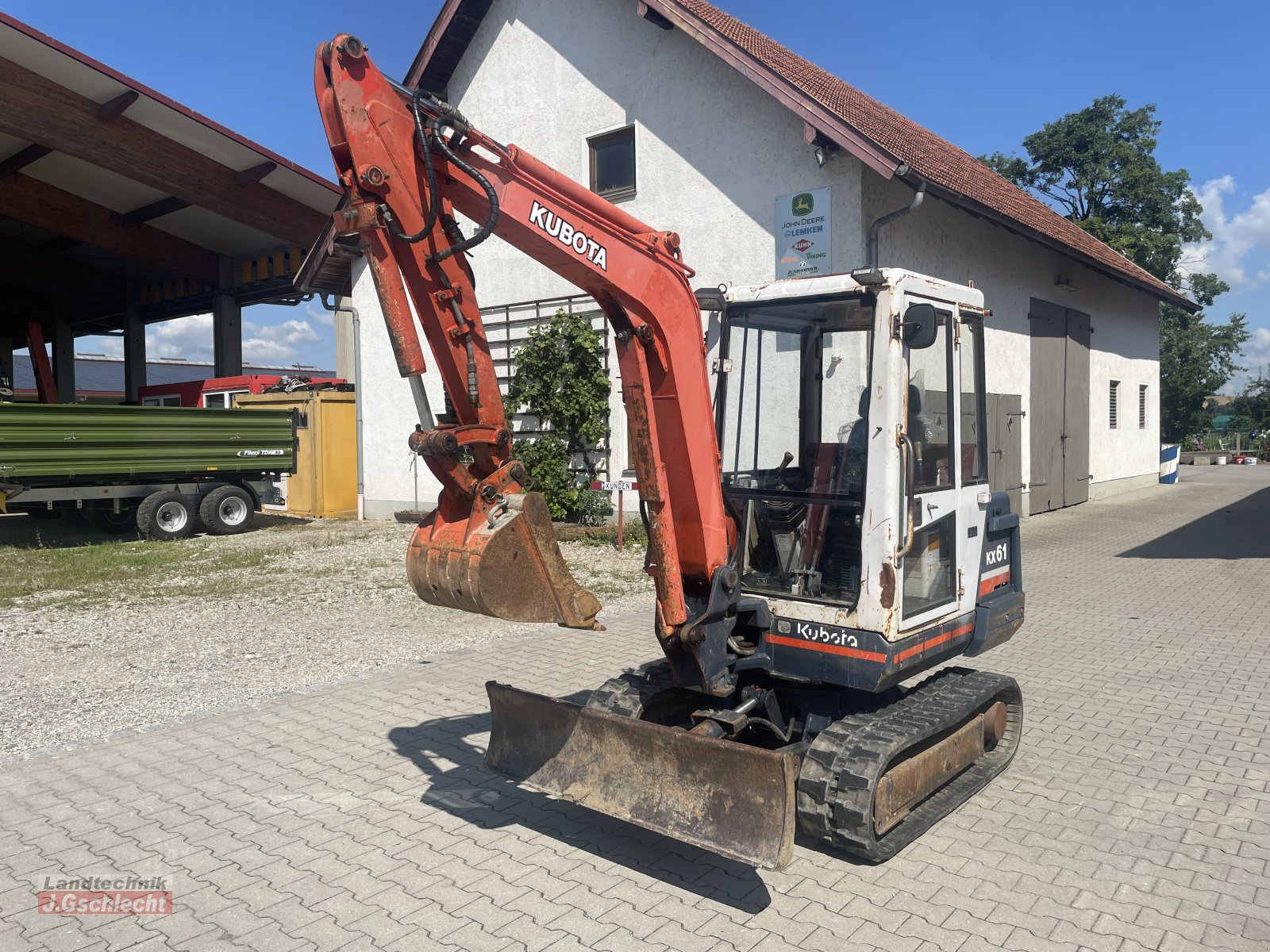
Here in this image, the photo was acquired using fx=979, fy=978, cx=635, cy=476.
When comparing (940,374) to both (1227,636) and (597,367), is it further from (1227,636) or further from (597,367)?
(597,367)

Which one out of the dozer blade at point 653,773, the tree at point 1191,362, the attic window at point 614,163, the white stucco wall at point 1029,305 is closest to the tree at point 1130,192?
the tree at point 1191,362

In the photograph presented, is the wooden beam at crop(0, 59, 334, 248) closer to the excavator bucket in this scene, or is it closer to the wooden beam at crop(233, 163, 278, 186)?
the wooden beam at crop(233, 163, 278, 186)

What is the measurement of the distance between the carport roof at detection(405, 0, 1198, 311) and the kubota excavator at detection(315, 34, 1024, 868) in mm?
6602


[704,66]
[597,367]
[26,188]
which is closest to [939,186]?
[704,66]

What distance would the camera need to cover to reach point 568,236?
3.89 m

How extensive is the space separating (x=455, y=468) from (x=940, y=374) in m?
2.32

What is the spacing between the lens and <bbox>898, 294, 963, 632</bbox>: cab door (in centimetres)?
429

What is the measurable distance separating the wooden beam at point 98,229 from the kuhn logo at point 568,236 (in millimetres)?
20486

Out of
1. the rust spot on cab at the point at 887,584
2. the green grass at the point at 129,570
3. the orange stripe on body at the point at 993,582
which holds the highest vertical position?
the rust spot on cab at the point at 887,584

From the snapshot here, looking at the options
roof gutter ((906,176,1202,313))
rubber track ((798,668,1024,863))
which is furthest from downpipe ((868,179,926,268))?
rubber track ((798,668,1024,863))

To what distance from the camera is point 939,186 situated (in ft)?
37.1

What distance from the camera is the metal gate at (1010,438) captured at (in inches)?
563

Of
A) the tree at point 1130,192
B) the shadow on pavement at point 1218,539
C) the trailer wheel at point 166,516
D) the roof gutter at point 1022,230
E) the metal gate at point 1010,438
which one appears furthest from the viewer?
the tree at point 1130,192

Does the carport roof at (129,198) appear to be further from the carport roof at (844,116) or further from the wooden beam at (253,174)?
the carport roof at (844,116)
